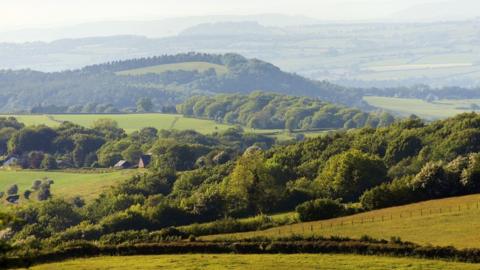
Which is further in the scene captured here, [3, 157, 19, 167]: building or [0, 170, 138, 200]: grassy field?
[3, 157, 19, 167]: building

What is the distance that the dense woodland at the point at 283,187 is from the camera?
187ft

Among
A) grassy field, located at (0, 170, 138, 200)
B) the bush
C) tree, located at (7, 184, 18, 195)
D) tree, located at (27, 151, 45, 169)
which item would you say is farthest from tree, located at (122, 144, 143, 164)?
the bush

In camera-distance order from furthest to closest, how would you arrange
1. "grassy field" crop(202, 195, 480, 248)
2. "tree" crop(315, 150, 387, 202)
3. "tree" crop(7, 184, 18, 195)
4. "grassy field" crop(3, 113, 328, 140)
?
1. "grassy field" crop(3, 113, 328, 140)
2. "tree" crop(7, 184, 18, 195)
3. "tree" crop(315, 150, 387, 202)
4. "grassy field" crop(202, 195, 480, 248)

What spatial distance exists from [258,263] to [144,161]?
86.0m

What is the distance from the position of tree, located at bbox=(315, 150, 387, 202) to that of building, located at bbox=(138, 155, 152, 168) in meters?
52.5

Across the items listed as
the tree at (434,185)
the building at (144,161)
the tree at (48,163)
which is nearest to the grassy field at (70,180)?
the tree at (48,163)

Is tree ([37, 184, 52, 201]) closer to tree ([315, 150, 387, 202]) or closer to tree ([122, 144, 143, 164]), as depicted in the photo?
tree ([122, 144, 143, 164])

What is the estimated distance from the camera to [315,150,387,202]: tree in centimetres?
6850

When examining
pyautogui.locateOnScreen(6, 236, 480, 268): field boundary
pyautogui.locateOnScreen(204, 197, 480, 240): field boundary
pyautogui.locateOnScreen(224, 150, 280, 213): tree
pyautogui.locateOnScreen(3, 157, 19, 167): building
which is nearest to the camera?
pyautogui.locateOnScreen(6, 236, 480, 268): field boundary

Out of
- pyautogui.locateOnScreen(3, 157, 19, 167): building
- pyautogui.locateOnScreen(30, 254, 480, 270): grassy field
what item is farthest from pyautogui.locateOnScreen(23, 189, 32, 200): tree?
pyautogui.locateOnScreen(30, 254, 480, 270): grassy field

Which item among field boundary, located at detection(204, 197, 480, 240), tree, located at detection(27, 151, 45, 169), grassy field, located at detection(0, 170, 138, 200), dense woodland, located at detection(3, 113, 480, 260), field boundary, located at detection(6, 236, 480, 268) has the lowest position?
tree, located at detection(27, 151, 45, 169)

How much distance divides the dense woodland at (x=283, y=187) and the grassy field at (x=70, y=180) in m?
4.55

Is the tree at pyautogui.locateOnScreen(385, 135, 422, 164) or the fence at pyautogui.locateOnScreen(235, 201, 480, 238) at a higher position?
the fence at pyautogui.locateOnScreen(235, 201, 480, 238)

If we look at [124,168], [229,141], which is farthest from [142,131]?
[124,168]
